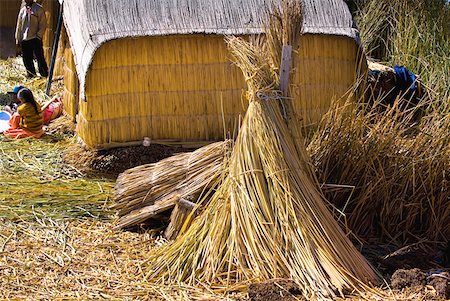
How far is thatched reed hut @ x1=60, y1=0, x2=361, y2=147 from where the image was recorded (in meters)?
6.40

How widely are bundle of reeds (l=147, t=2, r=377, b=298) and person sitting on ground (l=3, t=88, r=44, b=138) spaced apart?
128 inches

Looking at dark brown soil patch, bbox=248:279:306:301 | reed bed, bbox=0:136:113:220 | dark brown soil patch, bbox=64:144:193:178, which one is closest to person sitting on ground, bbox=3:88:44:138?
reed bed, bbox=0:136:113:220

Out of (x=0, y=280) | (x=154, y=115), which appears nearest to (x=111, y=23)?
(x=154, y=115)

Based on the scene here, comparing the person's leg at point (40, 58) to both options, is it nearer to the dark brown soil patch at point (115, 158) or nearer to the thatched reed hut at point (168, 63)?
the thatched reed hut at point (168, 63)

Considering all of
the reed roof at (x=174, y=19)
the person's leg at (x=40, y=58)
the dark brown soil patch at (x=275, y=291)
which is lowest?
the dark brown soil patch at (x=275, y=291)

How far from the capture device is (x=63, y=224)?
527 centimetres

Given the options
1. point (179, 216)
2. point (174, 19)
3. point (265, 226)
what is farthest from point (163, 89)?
point (265, 226)

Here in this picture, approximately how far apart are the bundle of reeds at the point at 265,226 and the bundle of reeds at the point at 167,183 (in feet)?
1.19

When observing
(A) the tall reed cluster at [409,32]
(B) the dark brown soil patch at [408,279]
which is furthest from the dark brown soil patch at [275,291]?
(A) the tall reed cluster at [409,32]

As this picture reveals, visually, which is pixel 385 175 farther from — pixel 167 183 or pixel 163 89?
pixel 163 89

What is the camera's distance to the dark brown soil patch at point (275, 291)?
4012 millimetres

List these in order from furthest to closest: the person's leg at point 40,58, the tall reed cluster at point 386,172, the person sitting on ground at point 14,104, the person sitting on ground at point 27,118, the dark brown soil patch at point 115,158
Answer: the person's leg at point 40,58, the person sitting on ground at point 14,104, the person sitting on ground at point 27,118, the dark brown soil patch at point 115,158, the tall reed cluster at point 386,172

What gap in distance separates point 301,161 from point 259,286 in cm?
79

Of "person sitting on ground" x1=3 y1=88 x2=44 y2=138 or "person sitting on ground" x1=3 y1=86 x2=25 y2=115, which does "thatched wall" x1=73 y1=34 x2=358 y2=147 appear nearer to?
"person sitting on ground" x1=3 y1=88 x2=44 y2=138
